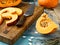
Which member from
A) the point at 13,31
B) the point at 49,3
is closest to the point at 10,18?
the point at 13,31

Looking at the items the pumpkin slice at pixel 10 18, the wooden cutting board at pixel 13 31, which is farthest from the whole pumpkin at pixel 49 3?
the pumpkin slice at pixel 10 18

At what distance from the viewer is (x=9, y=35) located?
75cm

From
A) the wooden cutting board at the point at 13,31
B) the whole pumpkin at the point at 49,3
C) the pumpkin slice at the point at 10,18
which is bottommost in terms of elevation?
the wooden cutting board at the point at 13,31

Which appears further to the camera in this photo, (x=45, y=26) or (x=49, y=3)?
(x=49, y=3)

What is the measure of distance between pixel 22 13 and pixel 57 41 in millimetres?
230

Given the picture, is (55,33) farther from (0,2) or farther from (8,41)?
(0,2)

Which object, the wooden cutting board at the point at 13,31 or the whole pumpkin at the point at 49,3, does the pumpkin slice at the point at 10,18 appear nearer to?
the wooden cutting board at the point at 13,31

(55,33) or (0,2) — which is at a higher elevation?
(0,2)

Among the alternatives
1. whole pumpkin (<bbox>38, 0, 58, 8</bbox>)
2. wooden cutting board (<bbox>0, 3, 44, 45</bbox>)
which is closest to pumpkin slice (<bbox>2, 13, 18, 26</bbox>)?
wooden cutting board (<bbox>0, 3, 44, 45</bbox>)

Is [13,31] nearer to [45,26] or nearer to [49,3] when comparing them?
[45,26]

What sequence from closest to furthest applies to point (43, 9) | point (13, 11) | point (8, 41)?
point (8, 41) → point (13, 11) → point (43, 9)

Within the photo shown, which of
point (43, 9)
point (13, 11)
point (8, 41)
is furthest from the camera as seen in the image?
point (43, 9)

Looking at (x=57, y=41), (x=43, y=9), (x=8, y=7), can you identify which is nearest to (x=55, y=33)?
(x=57, y=41)

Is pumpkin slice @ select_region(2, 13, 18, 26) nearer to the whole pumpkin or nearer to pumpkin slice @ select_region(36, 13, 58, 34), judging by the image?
pumpkin slice @ select_region(36, 13, 58, 34)
